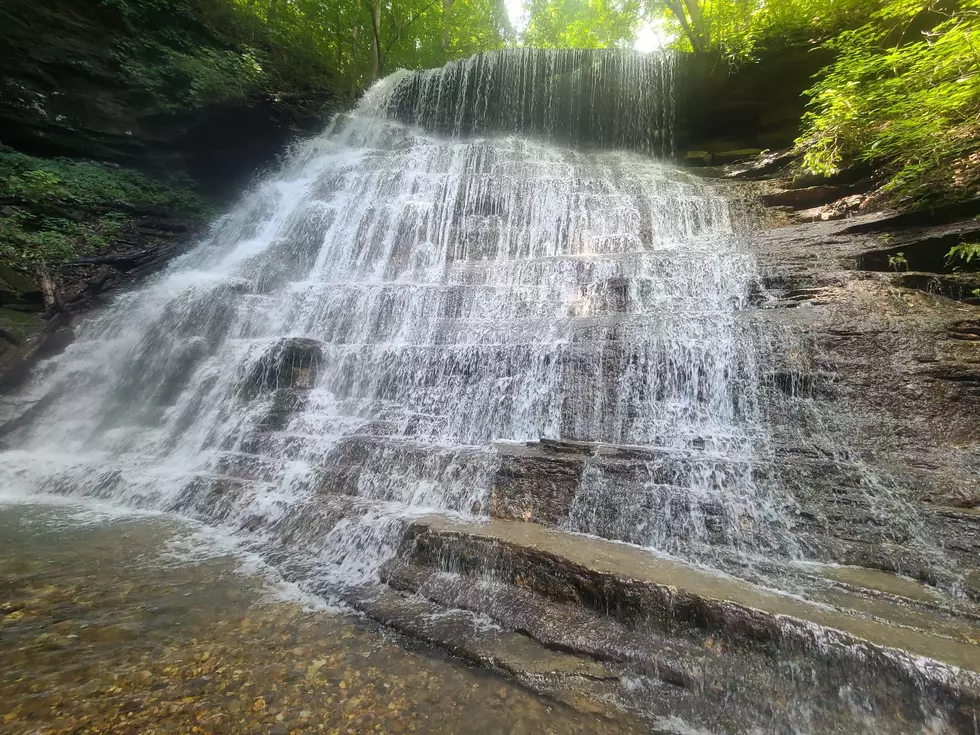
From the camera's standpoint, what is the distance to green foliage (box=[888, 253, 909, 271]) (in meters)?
6.57

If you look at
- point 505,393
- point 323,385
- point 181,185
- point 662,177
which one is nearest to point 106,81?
point 181,185

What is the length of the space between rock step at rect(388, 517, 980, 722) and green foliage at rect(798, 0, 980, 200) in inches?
276

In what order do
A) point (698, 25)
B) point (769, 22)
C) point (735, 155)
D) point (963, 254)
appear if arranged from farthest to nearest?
point (698, 25) < point (735, 155) < point (769, 22) < point (963, 254)

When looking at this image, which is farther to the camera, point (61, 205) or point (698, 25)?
point (698, 25)

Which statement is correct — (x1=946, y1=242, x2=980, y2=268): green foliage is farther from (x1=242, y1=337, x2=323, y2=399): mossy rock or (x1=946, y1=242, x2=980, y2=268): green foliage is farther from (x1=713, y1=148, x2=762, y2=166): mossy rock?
(x1=242, y1=337, x2=323, y2=399): mossy rock

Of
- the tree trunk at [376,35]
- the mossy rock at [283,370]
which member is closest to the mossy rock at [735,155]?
the mossy rock at [283,370]

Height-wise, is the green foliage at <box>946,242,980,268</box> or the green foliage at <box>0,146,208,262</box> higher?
the green foliage at <box>0,146,208,262</box>

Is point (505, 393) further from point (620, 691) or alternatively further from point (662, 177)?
point (662, 177)

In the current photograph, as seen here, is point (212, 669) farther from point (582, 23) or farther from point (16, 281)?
point (582, 23)

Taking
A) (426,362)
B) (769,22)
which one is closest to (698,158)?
(769,22)

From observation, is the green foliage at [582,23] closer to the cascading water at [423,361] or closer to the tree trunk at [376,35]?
the cascading water at [423,361]

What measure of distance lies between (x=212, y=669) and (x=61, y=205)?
40.6 ft

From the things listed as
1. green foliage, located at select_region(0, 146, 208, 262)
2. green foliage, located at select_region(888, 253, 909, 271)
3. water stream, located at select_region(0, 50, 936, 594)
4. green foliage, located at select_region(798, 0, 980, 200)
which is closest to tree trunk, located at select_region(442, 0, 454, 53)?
water stream, located at select_region(0, 50, 936, 594)

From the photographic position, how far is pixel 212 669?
9.37 feet
